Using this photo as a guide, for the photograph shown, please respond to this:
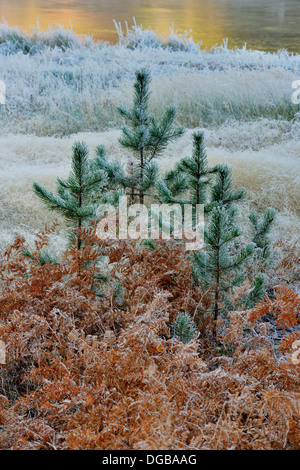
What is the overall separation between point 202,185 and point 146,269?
55 centimetres

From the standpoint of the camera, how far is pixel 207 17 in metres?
4.59

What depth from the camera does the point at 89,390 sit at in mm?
1477

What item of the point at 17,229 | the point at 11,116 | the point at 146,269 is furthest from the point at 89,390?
the point at 11,116

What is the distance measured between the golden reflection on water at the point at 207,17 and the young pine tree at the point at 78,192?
283 cm

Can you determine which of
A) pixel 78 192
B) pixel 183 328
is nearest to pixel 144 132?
pixel 78 192

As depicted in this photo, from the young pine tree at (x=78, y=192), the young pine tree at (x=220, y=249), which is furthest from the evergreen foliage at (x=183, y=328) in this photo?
the young pine tree at (x=78, y=192)

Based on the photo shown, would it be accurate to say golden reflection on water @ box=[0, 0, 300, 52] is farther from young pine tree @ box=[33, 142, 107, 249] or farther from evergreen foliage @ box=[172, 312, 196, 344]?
evergreen foliage @ box=[172, 312, 196, 344]

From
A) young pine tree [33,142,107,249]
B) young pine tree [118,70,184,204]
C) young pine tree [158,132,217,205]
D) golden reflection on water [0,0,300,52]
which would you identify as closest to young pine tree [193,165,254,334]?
young pine tree [158,132,217,205]

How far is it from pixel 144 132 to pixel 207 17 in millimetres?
2596

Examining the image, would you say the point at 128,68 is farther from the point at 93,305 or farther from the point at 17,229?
the point at 93,305

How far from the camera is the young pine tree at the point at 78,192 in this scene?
2170 millimetres

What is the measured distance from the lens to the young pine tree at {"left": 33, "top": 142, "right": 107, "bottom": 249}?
217 cm

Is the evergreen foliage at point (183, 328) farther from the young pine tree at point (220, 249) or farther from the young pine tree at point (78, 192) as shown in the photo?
the young pine tree at point (78, 192)

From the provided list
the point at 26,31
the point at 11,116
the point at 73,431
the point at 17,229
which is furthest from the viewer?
the point at 26,31
